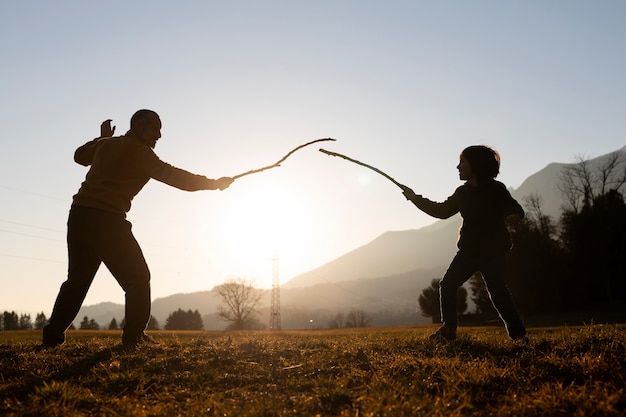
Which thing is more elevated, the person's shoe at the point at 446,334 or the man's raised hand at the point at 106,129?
the man's raised hand at the point at 106,129

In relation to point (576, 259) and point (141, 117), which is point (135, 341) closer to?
point (141, 117)

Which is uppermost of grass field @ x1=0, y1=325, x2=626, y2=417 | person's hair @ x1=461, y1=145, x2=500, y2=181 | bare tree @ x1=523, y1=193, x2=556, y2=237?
bare tree @ x1=523, y1=193, x2=556, y2=237

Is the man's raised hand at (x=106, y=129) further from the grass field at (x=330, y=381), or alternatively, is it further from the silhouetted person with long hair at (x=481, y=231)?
the silhouetted person with long hair at (x=481, y=231)

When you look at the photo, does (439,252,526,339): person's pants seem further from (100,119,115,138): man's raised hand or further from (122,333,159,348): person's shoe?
(100,119,115,138): man's raised hand

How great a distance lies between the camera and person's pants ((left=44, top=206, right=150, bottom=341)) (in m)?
6.55

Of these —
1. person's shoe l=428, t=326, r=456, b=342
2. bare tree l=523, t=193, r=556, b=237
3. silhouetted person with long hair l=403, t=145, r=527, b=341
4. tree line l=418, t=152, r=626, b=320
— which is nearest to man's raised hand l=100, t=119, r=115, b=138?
silhouetted person with long hair l=403, t=145, r=527, b=341

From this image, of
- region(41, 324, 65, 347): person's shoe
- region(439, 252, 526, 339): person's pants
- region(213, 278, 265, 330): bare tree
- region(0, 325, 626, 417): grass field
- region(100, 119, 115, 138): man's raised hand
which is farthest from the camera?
region(213, 278, 265, 330): bare tree

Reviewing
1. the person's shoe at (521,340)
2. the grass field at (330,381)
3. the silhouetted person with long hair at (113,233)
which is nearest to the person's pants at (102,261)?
the silhouetted person with long hair at (113,233)

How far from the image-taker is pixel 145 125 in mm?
6906

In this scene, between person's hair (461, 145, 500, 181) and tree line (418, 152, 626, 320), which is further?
tree line (418, 152, 626, 320)

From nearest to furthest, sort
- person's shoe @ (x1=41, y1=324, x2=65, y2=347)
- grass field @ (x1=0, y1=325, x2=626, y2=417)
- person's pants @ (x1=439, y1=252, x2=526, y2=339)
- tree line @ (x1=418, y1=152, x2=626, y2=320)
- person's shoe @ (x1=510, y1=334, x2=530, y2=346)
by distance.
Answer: grass field @ (x1=0, y1=325, x2=626, y2=417) < person's shoe @ (x1=510, y1=334, x2=530, y2=346) < person's pants @ (x1=439, y1=252, x2=526, y2=339) < person's shoe @ (x1=41, y1=324, x2=65, y2=347) < tree line @ (x1=418, y1=152, x2=626, y2=320)

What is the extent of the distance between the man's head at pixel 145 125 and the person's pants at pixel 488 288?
4.46 metres

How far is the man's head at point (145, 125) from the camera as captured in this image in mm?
6902

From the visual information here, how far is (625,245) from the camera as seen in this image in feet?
167
